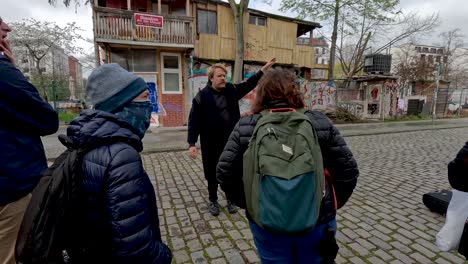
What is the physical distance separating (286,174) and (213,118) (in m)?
2.18

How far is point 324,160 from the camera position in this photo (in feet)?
5.64

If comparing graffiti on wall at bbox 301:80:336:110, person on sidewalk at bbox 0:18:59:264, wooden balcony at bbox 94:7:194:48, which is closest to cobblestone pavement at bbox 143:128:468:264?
person on sidewalk at bbox 0:18:59:264

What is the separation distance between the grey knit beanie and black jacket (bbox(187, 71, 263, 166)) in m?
2.05

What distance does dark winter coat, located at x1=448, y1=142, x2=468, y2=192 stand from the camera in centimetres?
169

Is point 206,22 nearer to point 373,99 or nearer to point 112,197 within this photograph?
point 373,99

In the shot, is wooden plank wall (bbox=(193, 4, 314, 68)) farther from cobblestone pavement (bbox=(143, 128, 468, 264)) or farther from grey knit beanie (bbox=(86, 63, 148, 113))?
grey knit beanie (bbox=(86, 63, 148, 113))

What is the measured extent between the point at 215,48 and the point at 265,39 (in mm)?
3581

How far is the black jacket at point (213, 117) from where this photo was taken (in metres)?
3.38

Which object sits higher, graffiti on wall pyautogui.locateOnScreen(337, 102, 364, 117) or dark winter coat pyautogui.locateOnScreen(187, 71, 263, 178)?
dark winter coat pyautogui.locateOnScreen(187, 71, 263, 178)

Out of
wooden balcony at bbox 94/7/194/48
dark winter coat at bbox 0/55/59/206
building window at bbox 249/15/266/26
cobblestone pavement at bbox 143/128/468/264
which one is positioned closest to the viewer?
dark winter coat at bbox 0/55/59/206

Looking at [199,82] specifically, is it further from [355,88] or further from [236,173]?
[236,173]

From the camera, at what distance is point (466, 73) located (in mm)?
41719

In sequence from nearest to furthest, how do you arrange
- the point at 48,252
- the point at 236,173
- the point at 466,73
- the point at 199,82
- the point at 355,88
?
the point at 48,252 < the point at 236,173 < the point at 199,82 < the point at 355,88 < the point at 466,73

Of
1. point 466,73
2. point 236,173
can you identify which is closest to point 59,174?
point 236,173
